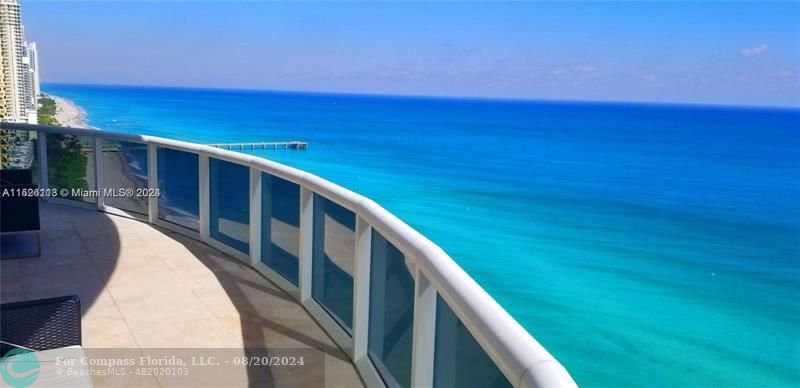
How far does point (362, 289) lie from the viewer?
117 inches

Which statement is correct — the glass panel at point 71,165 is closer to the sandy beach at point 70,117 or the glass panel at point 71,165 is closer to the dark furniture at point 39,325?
the dark furniture at point 39,325

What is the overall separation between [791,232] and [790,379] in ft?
54.6

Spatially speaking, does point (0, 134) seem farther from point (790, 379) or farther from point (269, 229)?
point (790, 379)

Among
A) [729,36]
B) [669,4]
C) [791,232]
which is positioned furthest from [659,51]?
[791,232]

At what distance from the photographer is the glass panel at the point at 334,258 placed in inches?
126

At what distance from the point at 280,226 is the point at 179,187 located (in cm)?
171

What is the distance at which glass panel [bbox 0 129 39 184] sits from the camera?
6.49 metres

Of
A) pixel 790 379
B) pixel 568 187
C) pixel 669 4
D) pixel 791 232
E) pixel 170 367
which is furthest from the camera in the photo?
pixel 669 4

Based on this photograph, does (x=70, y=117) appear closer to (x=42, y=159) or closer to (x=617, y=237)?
(x=617, y=237)

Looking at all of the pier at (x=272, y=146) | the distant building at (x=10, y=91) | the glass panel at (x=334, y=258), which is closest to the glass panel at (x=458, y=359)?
the glass panel at (x=334, y=258)

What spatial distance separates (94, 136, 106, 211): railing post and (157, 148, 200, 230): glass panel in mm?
931

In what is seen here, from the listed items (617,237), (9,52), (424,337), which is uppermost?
(9,52)

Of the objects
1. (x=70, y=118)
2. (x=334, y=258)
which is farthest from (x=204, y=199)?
(x=70, y=118)

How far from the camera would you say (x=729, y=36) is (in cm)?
7731
